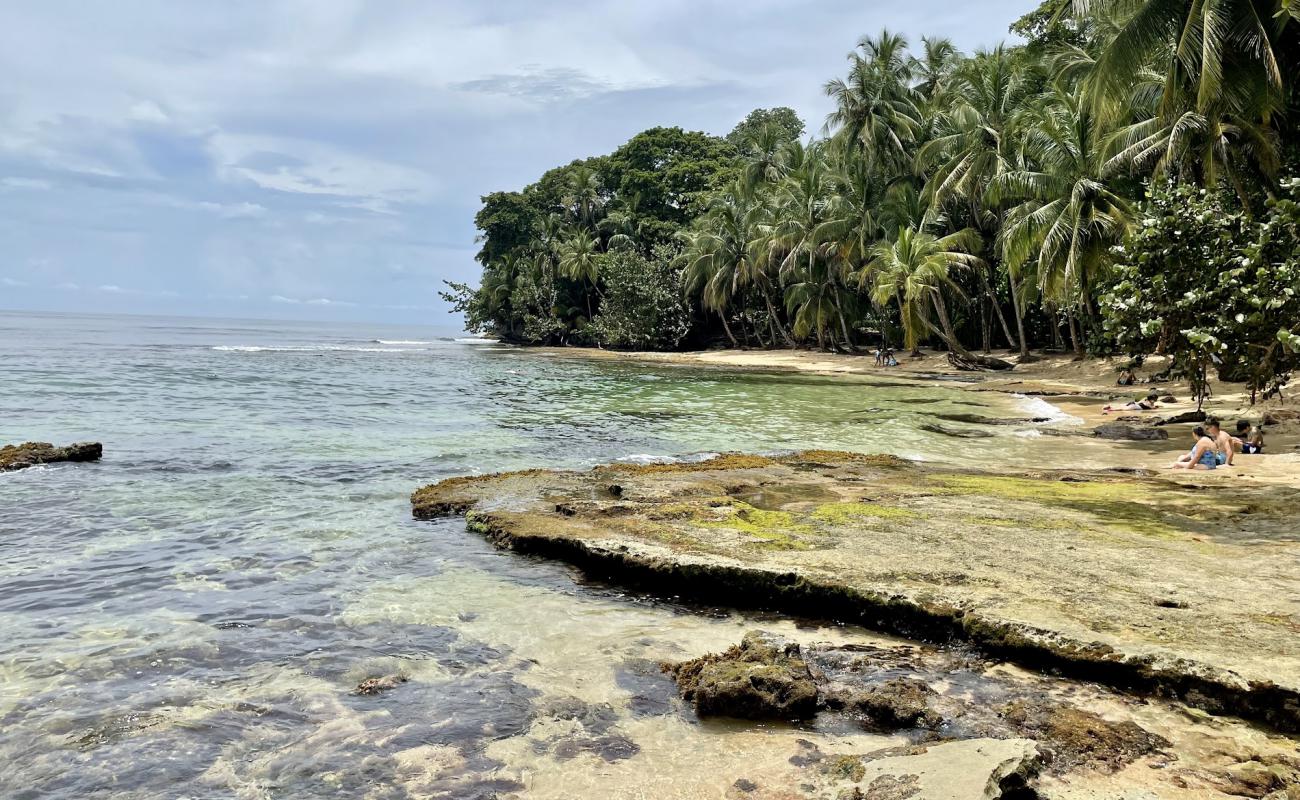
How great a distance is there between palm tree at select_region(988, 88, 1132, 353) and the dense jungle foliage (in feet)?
0.32

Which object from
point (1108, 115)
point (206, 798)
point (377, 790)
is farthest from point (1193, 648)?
point (1108, 115)

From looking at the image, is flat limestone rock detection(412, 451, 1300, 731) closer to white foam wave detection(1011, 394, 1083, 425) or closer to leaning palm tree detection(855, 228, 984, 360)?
white foam wave detection(1011, 394, 1083, 425)

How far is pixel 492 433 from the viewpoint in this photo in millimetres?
17500

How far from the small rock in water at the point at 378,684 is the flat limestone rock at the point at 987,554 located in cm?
232

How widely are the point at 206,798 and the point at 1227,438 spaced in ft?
45.2

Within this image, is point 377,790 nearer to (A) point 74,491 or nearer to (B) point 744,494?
(B) point 744,494

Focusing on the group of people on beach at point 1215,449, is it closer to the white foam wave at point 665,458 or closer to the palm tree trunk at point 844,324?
the white foam wave at point 665,458

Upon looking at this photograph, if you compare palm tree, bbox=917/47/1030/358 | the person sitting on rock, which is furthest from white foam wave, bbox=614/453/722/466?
palm tree, bbox=917/47/1030/358

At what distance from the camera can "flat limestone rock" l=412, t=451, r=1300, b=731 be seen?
189 inches

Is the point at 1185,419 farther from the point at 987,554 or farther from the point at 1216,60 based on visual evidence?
the point at 987,554

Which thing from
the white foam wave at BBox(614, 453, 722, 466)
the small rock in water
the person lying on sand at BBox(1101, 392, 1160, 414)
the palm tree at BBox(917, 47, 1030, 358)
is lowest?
the small rock in water

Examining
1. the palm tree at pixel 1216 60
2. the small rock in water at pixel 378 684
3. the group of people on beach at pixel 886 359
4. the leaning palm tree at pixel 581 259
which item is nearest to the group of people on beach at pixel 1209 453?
the palm tree at pixel 1216 60

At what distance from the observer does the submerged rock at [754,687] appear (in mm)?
4516

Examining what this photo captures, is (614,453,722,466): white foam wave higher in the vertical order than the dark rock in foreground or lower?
lower
